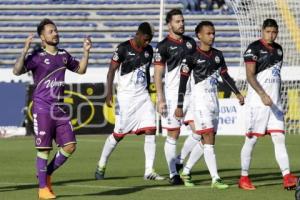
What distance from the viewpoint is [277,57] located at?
11.7 m

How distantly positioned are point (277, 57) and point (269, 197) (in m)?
2.08

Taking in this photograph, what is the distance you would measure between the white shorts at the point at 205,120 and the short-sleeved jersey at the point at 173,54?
1.16 m

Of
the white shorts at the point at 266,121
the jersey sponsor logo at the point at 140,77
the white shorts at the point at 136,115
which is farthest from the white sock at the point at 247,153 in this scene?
the jersey sponsor logo at the point at 140,77

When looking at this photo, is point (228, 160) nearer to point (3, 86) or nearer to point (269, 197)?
point (269, 197)

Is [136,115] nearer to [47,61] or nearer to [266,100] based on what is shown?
[266,100]

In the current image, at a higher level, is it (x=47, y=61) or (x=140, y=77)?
(x=47, y=61)

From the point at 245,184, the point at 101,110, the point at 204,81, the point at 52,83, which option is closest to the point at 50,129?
the point at 52,83

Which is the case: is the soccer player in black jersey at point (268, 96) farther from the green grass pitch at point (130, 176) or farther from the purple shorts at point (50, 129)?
the purple shorts at point (50, 129)

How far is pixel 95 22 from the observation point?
35.8m

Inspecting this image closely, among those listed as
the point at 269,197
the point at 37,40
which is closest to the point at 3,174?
the point at 269,197

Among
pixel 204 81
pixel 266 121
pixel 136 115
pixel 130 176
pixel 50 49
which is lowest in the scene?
pixel 130 176

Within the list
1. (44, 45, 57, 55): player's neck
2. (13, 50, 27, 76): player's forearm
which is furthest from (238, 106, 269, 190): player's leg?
(13, 50, 27, 76): player's forearm

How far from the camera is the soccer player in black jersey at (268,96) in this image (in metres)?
11.5

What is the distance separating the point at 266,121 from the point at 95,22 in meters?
24.7
